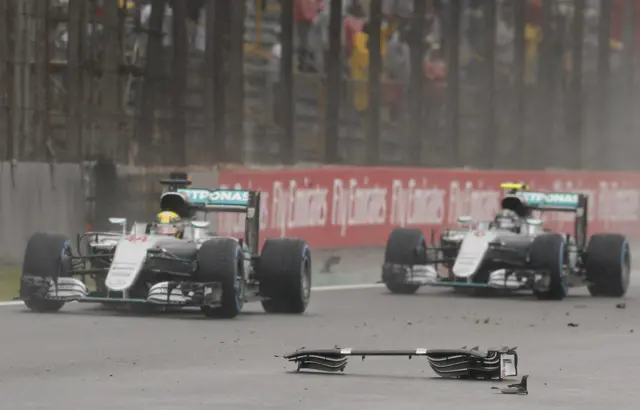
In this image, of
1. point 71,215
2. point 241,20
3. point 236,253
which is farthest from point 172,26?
point 236,253

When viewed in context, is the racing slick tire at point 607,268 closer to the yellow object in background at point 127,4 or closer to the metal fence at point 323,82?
the metal fence at point 323,82

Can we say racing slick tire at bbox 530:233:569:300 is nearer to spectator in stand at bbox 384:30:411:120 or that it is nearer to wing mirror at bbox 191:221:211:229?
wing mirror at bbox 191:221:211:229

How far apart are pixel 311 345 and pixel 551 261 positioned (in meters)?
7.16

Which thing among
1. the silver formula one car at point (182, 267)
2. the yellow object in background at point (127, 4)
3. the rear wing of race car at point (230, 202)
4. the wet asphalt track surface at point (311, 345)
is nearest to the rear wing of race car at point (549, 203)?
the wet asphalt track surface at point (311, 345)

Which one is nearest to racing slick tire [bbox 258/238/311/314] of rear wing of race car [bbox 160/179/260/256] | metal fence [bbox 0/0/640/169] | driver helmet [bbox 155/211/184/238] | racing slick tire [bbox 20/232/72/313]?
rear wing of race car [bbox 160/179/260/256]

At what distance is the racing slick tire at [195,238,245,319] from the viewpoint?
61.1 ft

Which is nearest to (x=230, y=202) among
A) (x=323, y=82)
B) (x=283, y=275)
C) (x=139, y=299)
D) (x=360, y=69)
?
(x=283, y=275)

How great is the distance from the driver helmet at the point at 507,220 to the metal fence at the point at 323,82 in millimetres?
6878

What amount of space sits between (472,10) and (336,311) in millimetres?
23547

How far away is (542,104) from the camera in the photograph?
1834 inches

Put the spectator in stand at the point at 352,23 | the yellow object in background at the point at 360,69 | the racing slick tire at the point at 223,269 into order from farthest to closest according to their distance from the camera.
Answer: the yellow object in background at the point at 360,69 → the spectator in stand at the point at 352,23 → the racing slick tire at the point at 223,269

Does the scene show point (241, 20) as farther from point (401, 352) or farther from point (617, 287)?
point (401, 352)

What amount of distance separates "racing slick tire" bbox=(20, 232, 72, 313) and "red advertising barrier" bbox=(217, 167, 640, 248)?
28.8 feet

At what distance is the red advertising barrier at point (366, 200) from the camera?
29266mm
